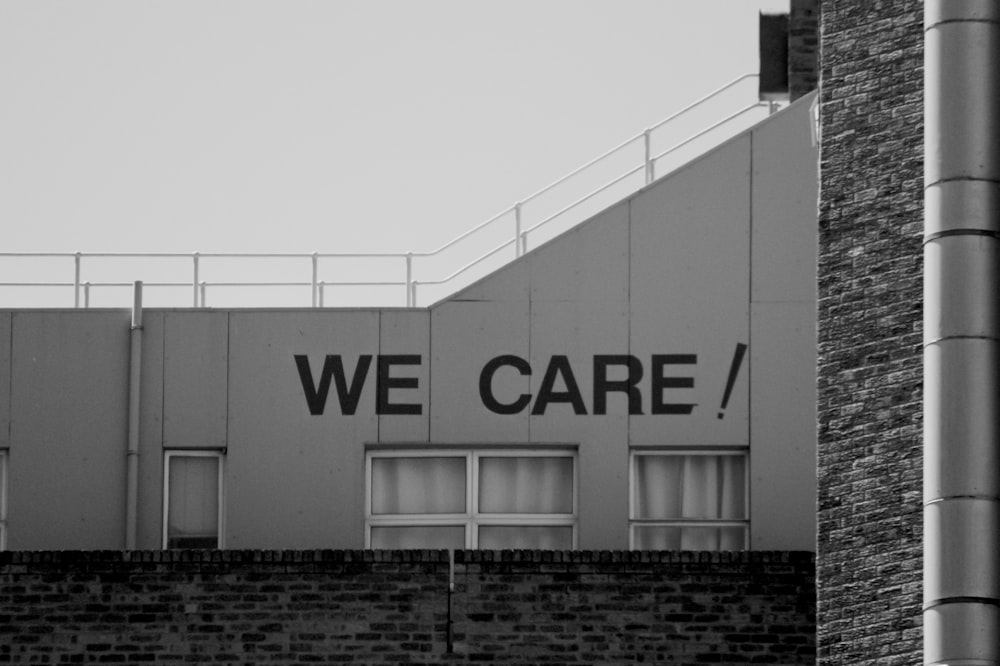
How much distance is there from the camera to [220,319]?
21703 mm

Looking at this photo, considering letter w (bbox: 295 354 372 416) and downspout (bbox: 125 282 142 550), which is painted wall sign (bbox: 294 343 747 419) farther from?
downspout (bbox: 125 282 142 550)

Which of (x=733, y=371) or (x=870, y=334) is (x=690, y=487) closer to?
(x=733, y=371)

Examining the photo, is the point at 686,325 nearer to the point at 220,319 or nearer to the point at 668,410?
the point at 668,410

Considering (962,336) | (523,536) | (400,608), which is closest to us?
(962,336)

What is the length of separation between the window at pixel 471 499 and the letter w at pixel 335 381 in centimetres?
60

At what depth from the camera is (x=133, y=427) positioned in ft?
70.5

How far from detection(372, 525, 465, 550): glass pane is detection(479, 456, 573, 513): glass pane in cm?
38

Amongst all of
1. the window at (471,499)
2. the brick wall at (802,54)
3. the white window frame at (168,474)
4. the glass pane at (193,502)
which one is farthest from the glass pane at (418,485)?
the brick wall at (802,54)

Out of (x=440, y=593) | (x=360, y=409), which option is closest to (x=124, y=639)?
(x=440, y=593)

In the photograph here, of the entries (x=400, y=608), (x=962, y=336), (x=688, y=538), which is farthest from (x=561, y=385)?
(x=962, y=336)

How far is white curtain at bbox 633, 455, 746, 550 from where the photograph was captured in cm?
2133

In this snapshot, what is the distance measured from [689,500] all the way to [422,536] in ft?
9.04

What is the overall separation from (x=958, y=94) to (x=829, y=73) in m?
4.97

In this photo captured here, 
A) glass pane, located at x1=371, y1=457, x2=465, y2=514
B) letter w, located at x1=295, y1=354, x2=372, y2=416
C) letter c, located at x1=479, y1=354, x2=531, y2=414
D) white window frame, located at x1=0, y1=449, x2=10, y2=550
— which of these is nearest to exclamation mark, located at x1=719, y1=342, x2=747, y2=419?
letter c, located at x1=479, y1=354, x2=531, y2=414
